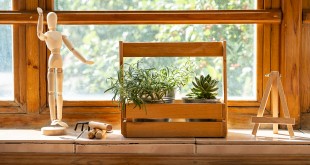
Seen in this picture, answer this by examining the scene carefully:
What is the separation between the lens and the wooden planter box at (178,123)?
1802 mm

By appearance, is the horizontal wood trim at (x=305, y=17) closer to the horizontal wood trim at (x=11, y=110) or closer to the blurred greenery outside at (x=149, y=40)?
the blurred greenery outside at (x=149, y=40)

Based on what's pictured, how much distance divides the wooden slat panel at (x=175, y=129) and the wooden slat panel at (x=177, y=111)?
0.03 metres

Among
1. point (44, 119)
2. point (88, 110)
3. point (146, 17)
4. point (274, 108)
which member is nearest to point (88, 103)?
point (88, 110)

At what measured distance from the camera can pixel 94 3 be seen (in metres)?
2.05

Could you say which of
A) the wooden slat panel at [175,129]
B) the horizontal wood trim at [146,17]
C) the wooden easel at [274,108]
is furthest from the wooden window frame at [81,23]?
the wooden slat panel at [175,129]

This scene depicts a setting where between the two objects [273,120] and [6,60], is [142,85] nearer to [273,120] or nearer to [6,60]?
[273,120]

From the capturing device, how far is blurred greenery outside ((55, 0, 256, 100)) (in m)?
2.04

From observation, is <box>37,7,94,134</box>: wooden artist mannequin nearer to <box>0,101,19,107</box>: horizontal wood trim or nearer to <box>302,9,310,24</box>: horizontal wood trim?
<box>0,101,19,107</box>: horizontal wood trim

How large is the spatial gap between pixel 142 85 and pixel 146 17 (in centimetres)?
31

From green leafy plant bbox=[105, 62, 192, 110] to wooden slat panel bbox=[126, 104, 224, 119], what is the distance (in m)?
0.03

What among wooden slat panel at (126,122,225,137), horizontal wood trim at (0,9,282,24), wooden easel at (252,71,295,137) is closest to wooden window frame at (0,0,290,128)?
horizontal wood trim at (0,9,282,24)

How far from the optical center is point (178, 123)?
1814mm

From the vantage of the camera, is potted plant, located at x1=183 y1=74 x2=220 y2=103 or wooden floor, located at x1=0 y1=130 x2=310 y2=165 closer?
wooden floor, located at x1=0 y1=130 x2=310 y2=165

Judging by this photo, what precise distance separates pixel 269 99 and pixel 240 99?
113 mm
